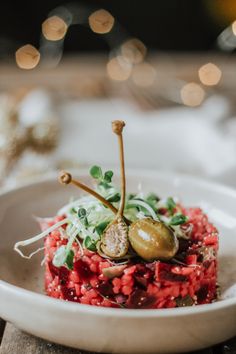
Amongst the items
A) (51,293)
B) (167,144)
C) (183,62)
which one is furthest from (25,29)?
(51,293)

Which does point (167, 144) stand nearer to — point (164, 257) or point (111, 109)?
point (111, 109)

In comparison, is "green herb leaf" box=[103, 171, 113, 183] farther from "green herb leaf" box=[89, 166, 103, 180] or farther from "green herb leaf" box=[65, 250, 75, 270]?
"green herb leaf" box=[65, 250, 75, 270]

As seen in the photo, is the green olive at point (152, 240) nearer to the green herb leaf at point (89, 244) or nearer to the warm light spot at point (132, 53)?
the green herb leaf at point (89, 244)

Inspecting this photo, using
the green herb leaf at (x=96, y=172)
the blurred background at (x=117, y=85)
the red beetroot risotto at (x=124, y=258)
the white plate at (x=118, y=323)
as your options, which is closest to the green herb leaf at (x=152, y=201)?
the red beetroot risotto at (x=124, y=258)

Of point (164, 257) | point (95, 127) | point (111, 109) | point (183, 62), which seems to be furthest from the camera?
point (183, 62)

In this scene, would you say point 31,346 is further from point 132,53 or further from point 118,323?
point 132,53
